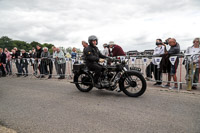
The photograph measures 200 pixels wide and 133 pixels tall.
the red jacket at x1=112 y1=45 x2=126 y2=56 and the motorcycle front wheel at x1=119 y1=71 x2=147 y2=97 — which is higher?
the red jacket at x1=112 y1=45 x2=126 y2=56

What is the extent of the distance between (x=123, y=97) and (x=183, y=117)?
5.71 ft

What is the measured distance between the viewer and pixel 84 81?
4863 mm

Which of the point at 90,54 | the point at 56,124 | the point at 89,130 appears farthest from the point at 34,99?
the point at 89,130

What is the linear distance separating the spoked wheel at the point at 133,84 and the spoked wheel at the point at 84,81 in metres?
1.23

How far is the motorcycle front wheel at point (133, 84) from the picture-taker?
4.00m

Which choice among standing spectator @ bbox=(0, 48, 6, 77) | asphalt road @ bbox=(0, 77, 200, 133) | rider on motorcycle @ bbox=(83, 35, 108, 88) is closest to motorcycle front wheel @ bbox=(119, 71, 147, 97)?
asphalt road @ bbox=(0, 77, 200, 133)

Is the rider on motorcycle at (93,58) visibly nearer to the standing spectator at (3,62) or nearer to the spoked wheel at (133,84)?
the spoked wheel at (133,84)

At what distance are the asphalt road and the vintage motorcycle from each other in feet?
1.11

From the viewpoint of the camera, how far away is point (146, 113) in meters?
2.99

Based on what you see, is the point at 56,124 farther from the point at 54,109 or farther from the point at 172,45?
the point at 172,45

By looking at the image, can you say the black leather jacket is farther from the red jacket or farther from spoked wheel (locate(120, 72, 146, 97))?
the red jacket

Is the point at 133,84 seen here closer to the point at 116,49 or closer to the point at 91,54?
the point at 91,54

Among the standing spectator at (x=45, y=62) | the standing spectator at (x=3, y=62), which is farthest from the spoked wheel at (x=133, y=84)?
the standing spectator at (x=3, y=62)

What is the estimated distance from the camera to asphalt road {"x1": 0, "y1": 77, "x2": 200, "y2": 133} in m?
2.41
